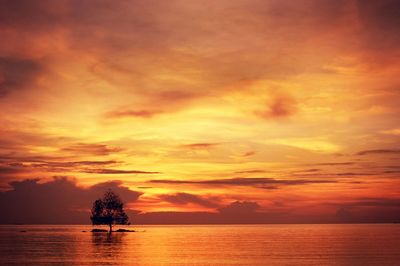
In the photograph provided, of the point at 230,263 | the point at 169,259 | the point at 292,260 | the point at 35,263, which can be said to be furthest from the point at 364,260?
the point at 35,263

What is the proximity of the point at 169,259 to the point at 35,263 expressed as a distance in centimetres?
2622

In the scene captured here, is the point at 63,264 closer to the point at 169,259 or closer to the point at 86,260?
the point at 86,260

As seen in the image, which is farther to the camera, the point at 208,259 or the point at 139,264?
the point at 208,259

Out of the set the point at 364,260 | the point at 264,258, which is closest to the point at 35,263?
the point at 264,258

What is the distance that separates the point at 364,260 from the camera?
96688 mm

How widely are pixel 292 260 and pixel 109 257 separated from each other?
37454 mm

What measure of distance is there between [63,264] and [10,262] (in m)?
11.0

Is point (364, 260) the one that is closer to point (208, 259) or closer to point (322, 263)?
point (322, 263)

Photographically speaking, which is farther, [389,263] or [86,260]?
[86,260]

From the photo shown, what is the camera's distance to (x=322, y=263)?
9119 centimetres

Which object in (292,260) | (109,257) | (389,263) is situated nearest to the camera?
(389,263)

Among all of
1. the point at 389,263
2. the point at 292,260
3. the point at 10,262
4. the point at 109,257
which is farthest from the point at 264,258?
the point at 10,262

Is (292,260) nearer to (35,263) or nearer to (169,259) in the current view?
(169,259)

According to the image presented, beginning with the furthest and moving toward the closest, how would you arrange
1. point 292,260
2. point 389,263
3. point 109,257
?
point 109,257
point 292,260
point 389,263
